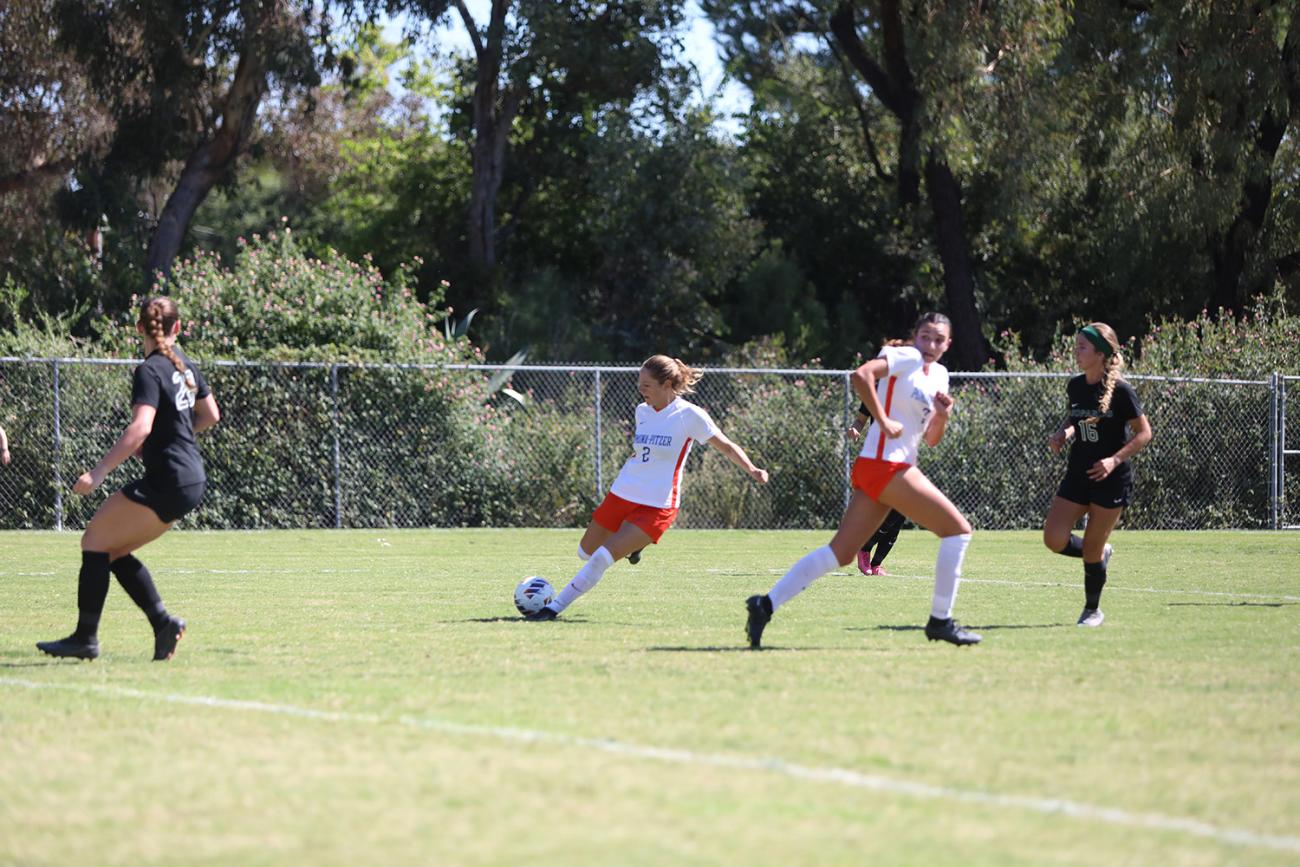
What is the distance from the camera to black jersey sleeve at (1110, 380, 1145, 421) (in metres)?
10.2

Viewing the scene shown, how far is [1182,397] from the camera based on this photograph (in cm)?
2480

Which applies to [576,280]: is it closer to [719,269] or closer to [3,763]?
[719,269]

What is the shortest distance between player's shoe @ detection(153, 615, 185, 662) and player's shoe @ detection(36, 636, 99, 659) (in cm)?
33

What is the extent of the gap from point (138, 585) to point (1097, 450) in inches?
233

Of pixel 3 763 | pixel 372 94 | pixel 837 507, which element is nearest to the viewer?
pixel 3 763

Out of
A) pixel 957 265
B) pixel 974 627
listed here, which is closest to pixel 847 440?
pixel 957 265

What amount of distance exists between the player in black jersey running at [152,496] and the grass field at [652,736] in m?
0.22

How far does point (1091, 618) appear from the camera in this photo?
10055 millimetres

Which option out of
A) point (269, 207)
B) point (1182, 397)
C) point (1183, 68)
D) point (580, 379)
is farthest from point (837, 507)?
point (269, 207)

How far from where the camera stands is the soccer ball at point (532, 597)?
10.4m

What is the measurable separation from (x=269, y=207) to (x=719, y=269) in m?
23.8

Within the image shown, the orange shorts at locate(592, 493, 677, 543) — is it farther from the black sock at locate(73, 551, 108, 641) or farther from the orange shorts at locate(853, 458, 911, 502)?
the black sock at locate(73, 551, 108, 641)

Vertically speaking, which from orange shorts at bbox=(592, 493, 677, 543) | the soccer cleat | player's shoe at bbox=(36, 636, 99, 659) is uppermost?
orange shorts at bbox=(592, 493, 677, 543)

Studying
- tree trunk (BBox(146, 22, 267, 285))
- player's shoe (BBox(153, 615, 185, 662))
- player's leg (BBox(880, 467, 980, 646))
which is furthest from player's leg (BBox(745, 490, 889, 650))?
tree trunk (BBox(146, 22, 267, 285))
